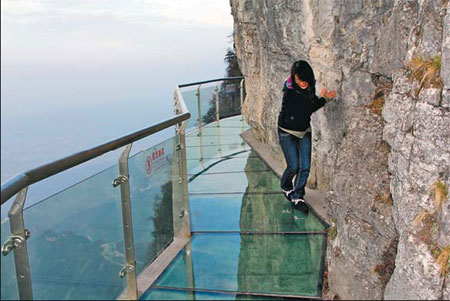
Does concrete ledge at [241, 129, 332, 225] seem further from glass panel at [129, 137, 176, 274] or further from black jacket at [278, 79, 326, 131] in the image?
glass panel at [129, 137, 176, 274]

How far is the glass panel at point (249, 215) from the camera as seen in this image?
4.67m

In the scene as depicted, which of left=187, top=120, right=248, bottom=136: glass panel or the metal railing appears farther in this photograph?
left=187, top=120, right=248, bottom=136: glass panel

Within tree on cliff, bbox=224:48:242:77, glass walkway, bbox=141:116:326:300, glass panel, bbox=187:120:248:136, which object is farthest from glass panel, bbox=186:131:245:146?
tree on cliff, bbox=224:48:242:77

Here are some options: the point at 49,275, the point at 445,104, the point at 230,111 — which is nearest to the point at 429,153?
the point at 445,104

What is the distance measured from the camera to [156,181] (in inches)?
143

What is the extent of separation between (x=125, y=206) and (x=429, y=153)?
1.92 m

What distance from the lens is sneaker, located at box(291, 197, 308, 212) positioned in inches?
197

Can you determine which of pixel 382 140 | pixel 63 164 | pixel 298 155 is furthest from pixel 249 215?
pixel 63 164

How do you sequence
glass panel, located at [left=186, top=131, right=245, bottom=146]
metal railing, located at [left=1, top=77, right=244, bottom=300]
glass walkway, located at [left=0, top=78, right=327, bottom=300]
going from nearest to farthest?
metal railing, located at [left=1, top=77, right=244, bottom=300]
glass walkway, located at [left=0, top=78, right=327, bottom=300]
glass panel, located at [left=186, top=131, right=245, bottom=146]

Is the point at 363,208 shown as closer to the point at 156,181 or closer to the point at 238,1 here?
the point at 156,181

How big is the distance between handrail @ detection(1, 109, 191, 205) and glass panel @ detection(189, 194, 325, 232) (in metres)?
1.62

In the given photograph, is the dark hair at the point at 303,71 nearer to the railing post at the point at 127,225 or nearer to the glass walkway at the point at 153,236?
the glass walkway at the point at 153,236

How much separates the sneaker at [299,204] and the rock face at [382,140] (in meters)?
0.45

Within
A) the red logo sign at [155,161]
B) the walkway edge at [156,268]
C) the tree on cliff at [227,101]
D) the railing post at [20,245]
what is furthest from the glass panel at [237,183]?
the railing post at [20,245]
